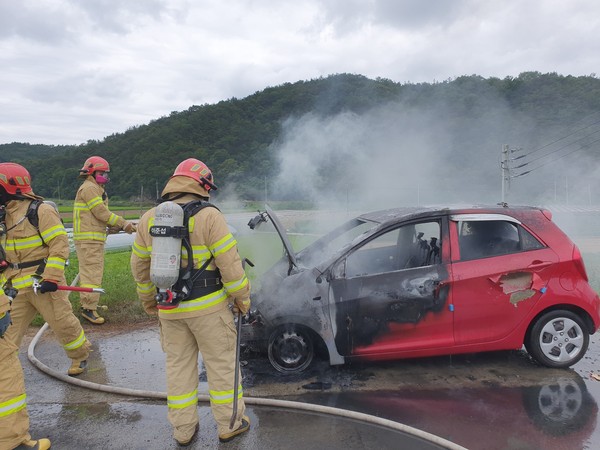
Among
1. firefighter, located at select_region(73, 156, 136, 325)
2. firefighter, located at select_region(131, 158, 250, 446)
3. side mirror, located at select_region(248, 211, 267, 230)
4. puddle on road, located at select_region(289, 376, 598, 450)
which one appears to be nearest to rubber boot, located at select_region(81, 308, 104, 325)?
firefighter, located at select_region(73, 156, 136, 325)

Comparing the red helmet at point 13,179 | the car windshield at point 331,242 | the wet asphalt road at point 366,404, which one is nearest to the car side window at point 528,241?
the wet asphalt road at point 366,404

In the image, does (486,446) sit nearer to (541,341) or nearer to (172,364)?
(541,341)

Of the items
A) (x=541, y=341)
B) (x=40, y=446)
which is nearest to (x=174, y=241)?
(x=40, y=446)

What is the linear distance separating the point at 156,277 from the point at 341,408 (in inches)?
71.4

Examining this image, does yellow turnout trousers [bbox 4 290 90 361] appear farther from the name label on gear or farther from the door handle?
the door handle

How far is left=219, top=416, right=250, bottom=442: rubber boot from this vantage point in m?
3.00

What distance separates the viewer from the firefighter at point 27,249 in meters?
3.55

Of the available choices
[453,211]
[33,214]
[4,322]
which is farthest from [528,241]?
[33,214]

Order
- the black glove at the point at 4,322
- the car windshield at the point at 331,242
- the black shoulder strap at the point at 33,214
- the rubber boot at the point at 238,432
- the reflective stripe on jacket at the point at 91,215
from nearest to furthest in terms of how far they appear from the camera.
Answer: the black glove at the point at 4,322
the rubber boot at the point at 238,432
the black shoulder strap at the point at 33,214
the car windshield at the point at 331,242
the reflective stripe on jacket at the point at 91,215

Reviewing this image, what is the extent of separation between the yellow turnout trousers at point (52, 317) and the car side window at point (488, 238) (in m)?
3.67

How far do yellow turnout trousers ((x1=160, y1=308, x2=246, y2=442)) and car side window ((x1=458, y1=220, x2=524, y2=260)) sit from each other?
234 centimetres

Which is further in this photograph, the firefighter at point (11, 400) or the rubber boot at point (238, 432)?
the rubber boot at point (238, 432)

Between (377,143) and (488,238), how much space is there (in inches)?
1416

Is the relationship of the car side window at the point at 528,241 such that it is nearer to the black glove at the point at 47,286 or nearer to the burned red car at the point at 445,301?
the burned red car at the point at 445,301
